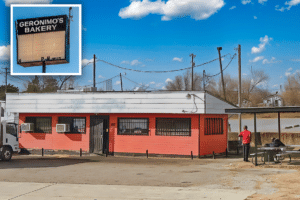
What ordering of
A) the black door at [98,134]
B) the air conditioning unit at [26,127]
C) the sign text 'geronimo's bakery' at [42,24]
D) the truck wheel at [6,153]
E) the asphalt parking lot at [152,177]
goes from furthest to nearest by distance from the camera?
the air conditioning unit at [26,127] < the black door at [98,134] < the truck wheel at [6,153] < the sign text 'geronimo's bakery' at [42,24] < the asphalt parking lot at [152,177]

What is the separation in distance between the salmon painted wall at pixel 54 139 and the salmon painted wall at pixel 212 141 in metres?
7.13

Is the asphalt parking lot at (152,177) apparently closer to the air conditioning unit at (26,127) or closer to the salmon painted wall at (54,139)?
the salmon painted wall at (54,139)

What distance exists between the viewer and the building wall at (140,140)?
19953mm

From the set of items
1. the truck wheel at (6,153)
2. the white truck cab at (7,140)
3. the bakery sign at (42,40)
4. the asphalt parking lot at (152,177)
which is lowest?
the asphalt parking lot at (152,177)

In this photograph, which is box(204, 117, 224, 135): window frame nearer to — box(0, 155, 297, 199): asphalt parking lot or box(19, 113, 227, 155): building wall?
box(19, 113, 227, 155): building wall

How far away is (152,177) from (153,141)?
7.60 meters

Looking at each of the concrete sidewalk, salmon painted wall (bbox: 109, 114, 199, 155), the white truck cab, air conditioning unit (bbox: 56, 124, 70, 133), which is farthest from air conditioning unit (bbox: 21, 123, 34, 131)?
the concrete sidewalk

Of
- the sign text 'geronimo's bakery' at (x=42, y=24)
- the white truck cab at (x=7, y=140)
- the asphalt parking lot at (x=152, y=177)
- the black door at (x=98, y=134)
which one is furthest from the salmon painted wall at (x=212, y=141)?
the white truck cab at (x=7, y=140)

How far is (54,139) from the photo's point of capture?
22.8 m

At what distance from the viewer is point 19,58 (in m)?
19.0

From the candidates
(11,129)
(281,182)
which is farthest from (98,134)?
(281,182)

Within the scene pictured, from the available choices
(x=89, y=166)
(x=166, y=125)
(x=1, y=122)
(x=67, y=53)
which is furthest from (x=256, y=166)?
(x=1, y=122)

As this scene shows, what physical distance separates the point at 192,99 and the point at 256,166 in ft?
17.8

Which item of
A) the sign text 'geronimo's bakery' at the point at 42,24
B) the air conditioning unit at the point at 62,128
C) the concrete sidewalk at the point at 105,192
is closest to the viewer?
the concrete sidewalk at the point at 105,192
